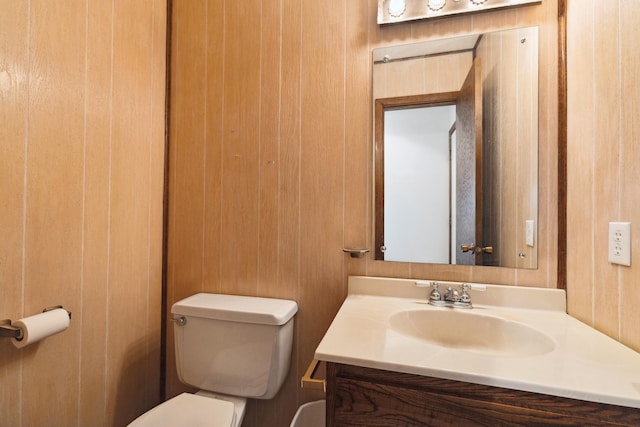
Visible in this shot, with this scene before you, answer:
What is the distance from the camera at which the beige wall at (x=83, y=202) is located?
83cm

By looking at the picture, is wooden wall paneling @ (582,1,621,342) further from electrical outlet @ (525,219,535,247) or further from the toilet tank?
the toilet tank

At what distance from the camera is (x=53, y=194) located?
93cm

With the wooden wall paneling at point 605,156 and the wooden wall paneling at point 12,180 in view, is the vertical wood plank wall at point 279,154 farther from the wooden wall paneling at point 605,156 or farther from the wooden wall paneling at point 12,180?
the wooden wall paneling at point 12,180

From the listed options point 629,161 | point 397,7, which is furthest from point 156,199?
point 629,161

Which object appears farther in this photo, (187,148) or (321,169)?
(187,148)

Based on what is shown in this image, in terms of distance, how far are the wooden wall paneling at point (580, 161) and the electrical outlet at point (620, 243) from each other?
94mm

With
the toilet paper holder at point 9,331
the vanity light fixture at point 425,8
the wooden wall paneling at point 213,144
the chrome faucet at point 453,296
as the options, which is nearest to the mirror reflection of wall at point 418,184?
the chrome faucet at point 453,296

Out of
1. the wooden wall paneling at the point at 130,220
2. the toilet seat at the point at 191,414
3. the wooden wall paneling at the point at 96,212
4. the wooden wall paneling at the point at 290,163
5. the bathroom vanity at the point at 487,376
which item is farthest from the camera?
the wooden wall paneling at the point at 290,163

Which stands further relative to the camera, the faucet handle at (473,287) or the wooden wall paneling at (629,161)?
the faucet handle at (473,287)

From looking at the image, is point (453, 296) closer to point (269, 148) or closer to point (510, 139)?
point (510, 139)

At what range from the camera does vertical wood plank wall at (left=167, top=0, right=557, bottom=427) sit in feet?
3.91

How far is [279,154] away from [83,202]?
0.75m

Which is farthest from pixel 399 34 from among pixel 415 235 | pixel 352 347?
pixel 352 347

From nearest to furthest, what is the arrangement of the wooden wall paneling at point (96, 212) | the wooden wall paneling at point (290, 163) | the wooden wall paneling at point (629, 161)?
the wooden wall paneling at point (629, 161), the wooden wall paneling at point (96, 212), the wooden wall paneling at point (290, 163)
